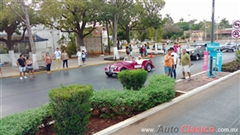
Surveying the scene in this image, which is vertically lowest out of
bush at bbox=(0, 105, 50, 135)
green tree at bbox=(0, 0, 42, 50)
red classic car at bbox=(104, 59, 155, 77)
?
bush at bbox=(0, 105, 50, 135)

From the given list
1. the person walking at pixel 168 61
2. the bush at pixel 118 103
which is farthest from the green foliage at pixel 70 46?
the bush at pixel 118 103

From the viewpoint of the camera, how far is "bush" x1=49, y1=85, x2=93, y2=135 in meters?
3.75

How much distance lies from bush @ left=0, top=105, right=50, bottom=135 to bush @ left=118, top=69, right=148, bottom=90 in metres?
2.65

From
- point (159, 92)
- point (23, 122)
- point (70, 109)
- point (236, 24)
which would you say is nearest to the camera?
point (70, 109)

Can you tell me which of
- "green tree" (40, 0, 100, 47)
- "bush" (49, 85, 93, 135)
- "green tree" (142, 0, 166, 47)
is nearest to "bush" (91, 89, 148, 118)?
"bush" (49, 85, 93, 135)

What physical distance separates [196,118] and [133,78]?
7.02ft

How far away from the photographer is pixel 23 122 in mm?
3928

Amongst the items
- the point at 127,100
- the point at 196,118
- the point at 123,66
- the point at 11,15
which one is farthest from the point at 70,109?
the point at 11,15

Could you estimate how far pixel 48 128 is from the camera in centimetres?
472

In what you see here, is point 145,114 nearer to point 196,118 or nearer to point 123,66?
point 196,118

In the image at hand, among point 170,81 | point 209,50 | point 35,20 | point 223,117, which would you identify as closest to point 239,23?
point 209,50

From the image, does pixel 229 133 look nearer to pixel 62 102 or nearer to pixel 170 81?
pixel 170 81

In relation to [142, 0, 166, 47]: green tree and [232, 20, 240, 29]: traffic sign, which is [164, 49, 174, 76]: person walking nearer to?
[232, 20, 240, 29]: traffic sign

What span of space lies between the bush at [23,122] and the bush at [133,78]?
2649mm
